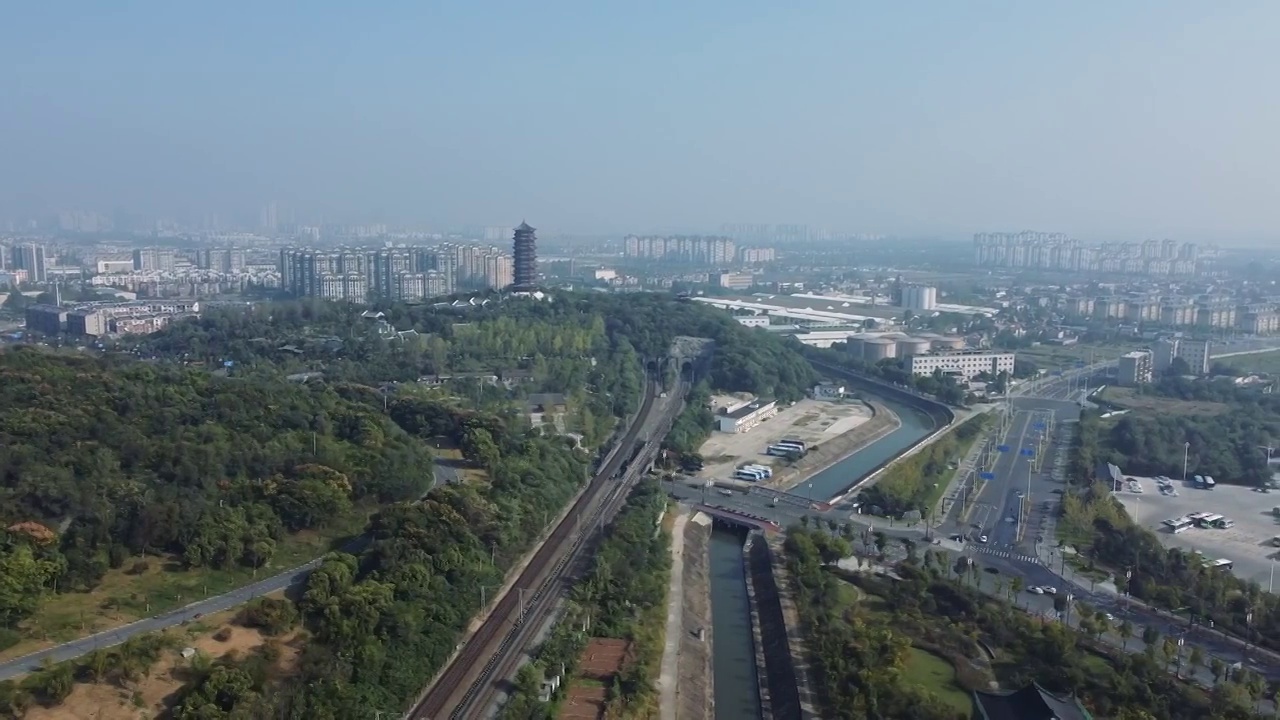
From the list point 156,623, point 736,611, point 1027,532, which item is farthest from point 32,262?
point 1027,532

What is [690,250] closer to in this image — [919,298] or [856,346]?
[919,298]

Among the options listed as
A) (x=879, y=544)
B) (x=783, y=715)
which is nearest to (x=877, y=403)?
(x=879, y=544)

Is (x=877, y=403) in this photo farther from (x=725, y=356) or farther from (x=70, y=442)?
(x=70, y=442)

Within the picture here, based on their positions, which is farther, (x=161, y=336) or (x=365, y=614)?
(x=161, y=336)

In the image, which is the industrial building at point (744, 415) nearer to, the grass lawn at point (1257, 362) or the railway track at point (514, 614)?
A: the railway track at point (514, 614)

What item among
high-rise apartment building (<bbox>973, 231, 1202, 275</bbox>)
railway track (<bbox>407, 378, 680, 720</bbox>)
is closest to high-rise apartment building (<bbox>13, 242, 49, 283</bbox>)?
railway track (<bbox>407, 378, 680, 720</bbox>)

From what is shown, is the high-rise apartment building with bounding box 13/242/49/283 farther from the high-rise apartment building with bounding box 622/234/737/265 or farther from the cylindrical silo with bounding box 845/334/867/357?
the cylindrical silo with bounding box 845/334/867/357
